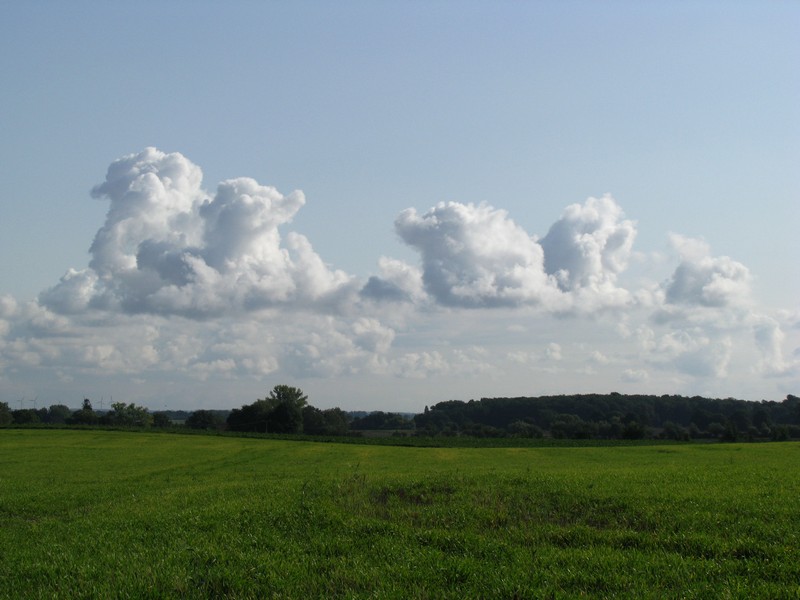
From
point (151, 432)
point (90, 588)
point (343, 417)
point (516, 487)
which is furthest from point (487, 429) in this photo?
point (90, 588)

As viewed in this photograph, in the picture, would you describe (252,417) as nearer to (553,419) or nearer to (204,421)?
(204,421)

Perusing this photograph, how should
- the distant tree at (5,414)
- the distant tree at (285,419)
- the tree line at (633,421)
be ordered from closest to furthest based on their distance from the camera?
1. the tree line at (633,421)
2. the distant tree at (285,419)
3. the distant tree at (5,414)

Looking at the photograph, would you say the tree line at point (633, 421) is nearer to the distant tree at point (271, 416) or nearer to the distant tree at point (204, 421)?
the distant tree at point (271, 416)

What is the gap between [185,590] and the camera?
1262 centimetres

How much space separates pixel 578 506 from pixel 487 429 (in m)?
144

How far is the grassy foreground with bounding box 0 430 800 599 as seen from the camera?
12.5 m

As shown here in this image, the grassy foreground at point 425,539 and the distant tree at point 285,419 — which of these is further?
the distant tree at point 285,419

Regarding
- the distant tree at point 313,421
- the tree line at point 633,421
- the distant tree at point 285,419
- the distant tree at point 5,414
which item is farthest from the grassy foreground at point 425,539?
the distant tree at point 5,414

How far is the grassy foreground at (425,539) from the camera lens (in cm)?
1250

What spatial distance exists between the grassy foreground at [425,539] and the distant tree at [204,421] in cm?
16730

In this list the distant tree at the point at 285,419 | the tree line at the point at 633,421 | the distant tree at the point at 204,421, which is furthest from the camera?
the distant tree at the point at 204,421

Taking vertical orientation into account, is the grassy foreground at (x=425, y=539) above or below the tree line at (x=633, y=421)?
above

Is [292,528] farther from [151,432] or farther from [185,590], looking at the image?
[151,432]

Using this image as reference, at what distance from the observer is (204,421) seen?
187 metres
